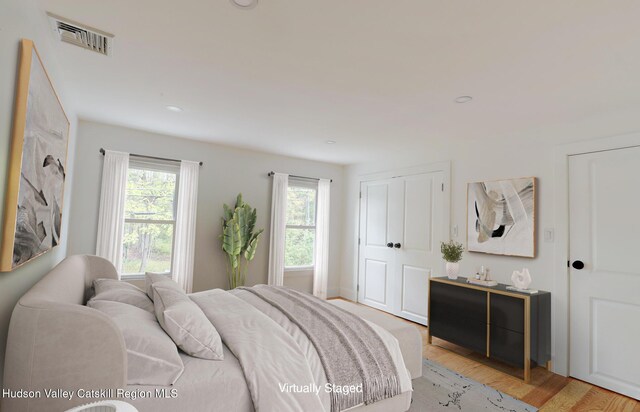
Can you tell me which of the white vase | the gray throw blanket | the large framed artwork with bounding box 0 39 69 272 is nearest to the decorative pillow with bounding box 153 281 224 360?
the gray throw blanket

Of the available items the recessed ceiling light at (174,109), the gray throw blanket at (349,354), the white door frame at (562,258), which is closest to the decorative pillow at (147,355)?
the gray throw blanket at (349,354)

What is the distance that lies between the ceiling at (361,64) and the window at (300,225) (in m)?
1.89

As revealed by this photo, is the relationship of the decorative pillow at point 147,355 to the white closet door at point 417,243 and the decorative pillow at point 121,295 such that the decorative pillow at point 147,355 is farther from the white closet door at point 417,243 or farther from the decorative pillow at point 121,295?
the white closet door at point 417,243

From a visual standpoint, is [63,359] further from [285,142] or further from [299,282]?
[299,282]

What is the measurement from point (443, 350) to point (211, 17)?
368 centimetres

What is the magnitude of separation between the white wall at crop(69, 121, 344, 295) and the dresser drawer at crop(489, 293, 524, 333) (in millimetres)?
3070

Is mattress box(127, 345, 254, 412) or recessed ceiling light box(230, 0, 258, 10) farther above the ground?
recessed ceiling light box(230, 0, 258, 10)

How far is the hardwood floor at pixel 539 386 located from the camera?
249cm

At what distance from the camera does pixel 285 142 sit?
4.35 m

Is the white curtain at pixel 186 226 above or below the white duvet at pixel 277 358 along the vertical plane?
above

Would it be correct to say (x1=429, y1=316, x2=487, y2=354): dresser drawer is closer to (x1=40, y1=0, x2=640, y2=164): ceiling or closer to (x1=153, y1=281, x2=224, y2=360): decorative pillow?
(x1=40, y1=0, x2=640, y2=164): ceiling

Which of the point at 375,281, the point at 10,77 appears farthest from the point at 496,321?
the point at 10,77

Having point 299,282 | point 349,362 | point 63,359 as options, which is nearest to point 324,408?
point 349,362

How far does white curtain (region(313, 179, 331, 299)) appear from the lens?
17.8ft
